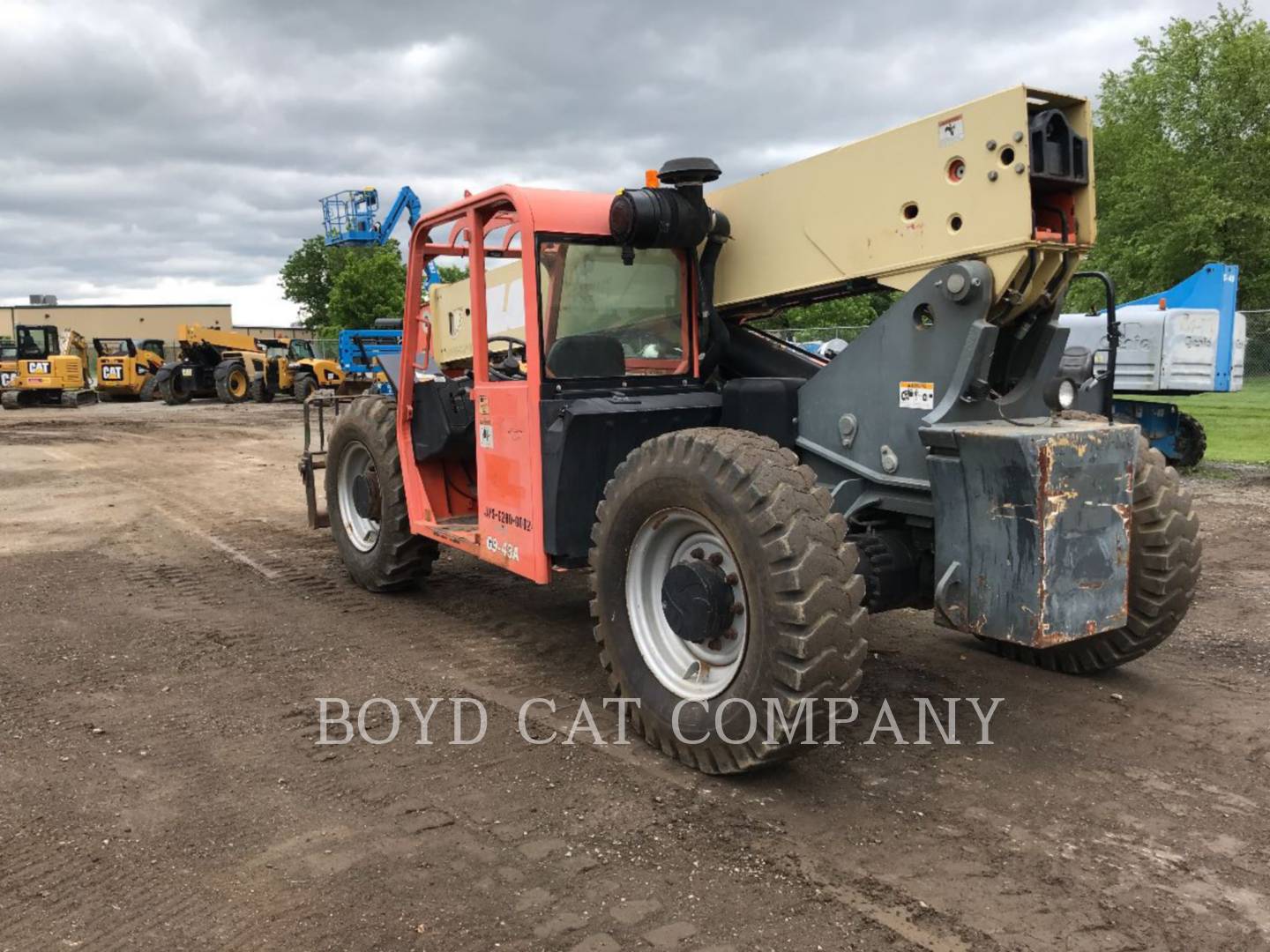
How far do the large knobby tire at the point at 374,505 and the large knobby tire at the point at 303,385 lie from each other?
24.1m

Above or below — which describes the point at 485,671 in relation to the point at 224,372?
below

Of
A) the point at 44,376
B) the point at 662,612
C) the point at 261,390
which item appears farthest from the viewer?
the point at 261,390

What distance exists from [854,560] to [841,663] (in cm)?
35

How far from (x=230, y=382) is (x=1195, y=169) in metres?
31.1

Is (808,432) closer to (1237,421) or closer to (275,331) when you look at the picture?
(1237,421)

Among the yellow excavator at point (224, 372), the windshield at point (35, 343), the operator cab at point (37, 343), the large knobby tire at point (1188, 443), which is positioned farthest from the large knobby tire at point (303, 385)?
the large knobby tire at point (1188, 443)

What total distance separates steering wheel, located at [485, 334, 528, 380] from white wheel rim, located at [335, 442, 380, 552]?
176 centimetres

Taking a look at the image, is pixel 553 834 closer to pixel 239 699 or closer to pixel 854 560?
pixel 854 560

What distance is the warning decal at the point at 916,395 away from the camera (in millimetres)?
3811

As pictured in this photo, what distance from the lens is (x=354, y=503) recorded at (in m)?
6.86

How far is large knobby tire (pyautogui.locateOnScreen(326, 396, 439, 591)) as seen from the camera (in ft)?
20.4

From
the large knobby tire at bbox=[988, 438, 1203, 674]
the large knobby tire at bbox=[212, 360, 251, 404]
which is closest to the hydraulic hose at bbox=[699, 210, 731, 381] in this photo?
the large knobby tire at bbox=[988, 438, 1203, 674]

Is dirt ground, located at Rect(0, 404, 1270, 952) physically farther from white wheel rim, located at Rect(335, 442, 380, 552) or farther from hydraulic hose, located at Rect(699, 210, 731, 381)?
hydraulic hose, located at Rect(699, 210, 731, 381)

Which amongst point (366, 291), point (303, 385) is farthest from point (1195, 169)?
point (366, 291)
